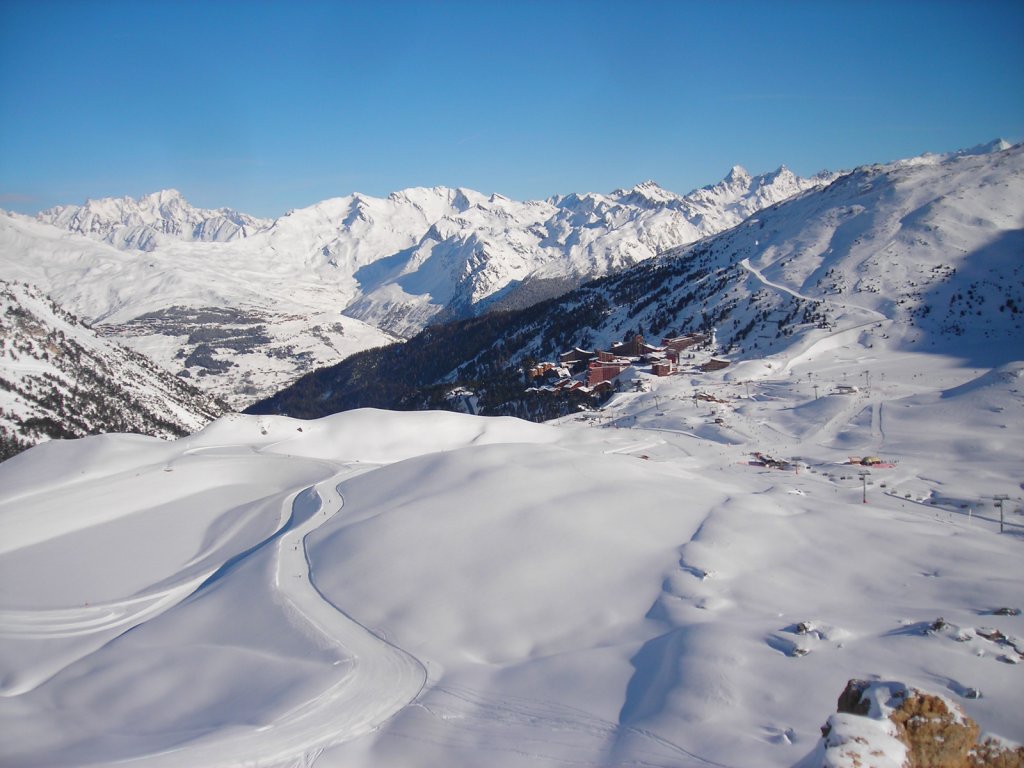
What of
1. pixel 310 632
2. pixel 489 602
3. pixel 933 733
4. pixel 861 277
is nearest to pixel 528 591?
pixel 489 602

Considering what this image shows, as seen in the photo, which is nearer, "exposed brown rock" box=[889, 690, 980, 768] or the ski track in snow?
"exposed brown rock" box=[889, 690, 980, 768]

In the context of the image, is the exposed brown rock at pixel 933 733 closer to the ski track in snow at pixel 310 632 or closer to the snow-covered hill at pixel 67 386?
the ski track in snow at pixel 310 632

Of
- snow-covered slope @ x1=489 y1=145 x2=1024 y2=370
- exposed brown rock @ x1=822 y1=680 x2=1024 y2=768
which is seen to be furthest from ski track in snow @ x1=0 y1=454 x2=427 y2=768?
snow-covered slope @ x1=489 y1=145 x2=1024 y2=370

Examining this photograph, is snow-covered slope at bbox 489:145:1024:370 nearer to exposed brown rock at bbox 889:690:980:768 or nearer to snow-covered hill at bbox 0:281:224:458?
snow-covered hill at bbox 0:281:224:458

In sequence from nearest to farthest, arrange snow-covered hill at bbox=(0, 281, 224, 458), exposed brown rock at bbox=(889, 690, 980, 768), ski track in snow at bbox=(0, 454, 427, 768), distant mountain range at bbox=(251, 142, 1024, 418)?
exposed brown rock at bbox=(889, 690, 980, 768)
ski track in snow at bbox=(0, 454, 427, 768)
distant mountain range at bbox=(251, 142, 1024, 418)
snow-covered hill at bbox=(0, 281, 224, 458)

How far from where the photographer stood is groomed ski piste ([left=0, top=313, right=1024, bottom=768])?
537 inches

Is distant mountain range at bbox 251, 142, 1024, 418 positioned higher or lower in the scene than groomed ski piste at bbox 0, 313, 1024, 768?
higher

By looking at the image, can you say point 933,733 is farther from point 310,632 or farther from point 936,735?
point 310,632

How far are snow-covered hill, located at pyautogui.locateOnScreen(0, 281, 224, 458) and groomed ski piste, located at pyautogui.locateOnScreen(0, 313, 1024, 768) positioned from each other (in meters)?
64.0

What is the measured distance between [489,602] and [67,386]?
4409 inches

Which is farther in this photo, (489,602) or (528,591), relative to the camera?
(528,591)

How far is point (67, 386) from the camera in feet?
341

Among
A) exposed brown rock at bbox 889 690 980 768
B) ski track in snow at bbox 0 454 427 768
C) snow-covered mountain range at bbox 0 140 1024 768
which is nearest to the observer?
exposed brown rock at bbox 889 690 980 768

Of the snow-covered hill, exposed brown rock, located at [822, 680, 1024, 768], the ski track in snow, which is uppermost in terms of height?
the snow-covered hill
